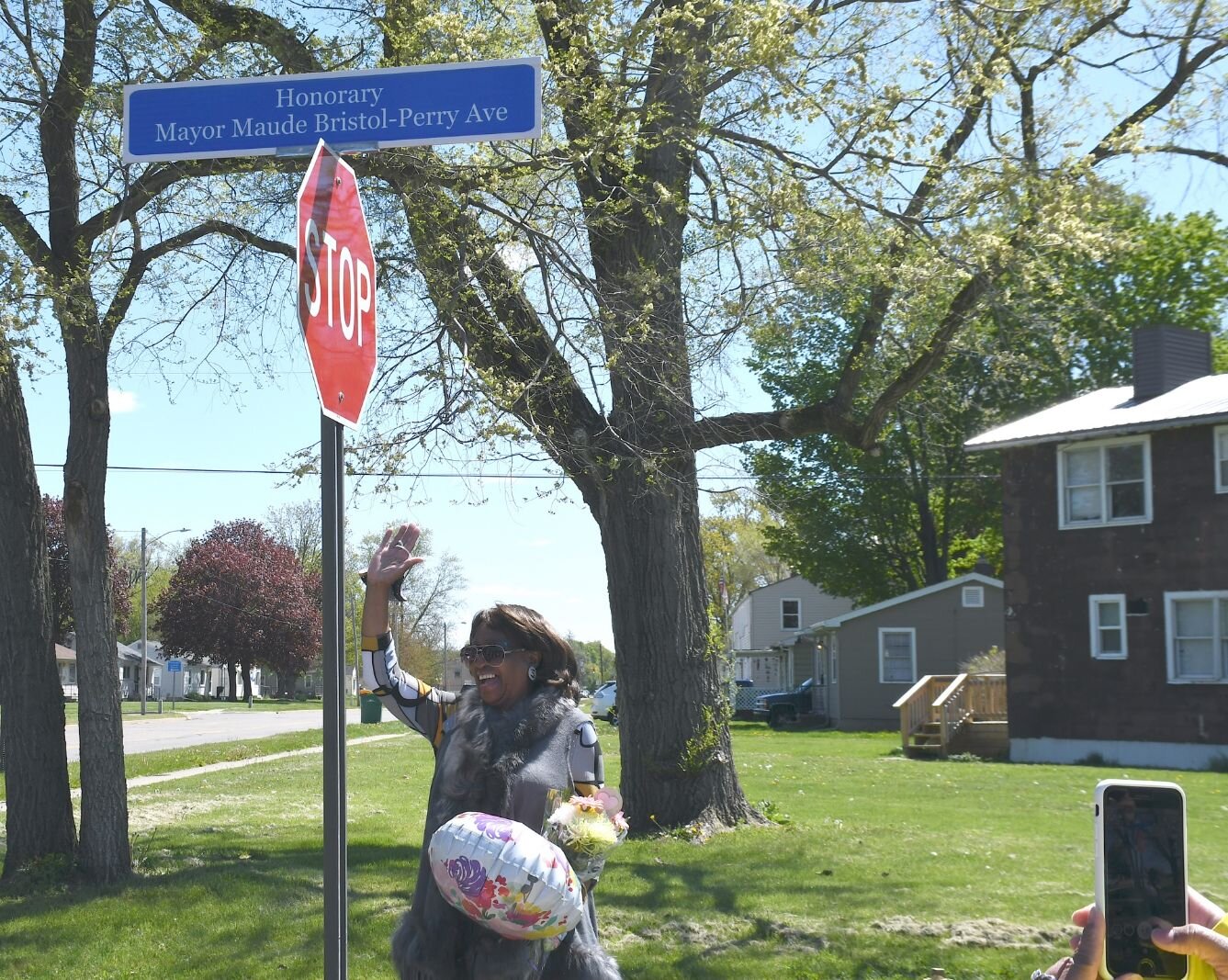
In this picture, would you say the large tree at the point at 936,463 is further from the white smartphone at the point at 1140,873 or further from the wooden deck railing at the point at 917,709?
the white smartphone at the point at 1140,873

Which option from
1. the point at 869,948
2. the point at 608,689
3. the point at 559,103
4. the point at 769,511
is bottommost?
the point at 608,689

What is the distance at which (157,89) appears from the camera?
437cm

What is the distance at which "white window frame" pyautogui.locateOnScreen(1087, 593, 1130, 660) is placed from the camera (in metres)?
25.5

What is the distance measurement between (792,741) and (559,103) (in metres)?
24.5

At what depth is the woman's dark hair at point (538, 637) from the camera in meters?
4.27

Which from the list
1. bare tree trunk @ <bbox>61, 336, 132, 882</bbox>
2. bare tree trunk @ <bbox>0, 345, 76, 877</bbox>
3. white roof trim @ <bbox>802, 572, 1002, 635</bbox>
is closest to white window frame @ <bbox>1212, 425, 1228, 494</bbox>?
white roof trim @ <bbox>802, 572, 1002, 635</bbox>

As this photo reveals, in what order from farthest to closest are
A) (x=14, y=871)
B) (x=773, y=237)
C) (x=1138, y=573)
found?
(x=1138, y=573), (x=773, y=237), (x=14, y=871)

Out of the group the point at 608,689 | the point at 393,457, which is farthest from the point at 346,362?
the point at 608,689

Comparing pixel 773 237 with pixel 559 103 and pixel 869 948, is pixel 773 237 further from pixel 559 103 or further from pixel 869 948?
pixel 869 948

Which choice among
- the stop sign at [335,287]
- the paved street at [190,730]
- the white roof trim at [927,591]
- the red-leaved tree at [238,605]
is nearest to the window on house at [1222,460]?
the white roof trim at [927,591]

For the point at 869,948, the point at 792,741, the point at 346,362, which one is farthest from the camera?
the point at 792,741

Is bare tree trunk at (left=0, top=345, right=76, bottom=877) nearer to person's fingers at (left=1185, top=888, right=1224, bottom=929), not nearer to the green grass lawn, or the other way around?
the green grass lawn

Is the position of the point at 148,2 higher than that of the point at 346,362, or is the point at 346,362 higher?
the point at 148,2

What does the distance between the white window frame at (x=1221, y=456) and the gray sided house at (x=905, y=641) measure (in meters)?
16.5
